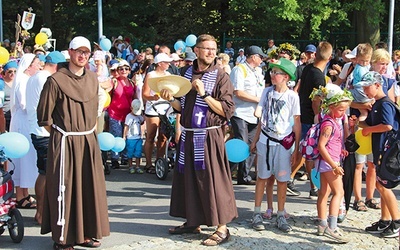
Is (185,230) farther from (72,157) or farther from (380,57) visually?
(380,57)

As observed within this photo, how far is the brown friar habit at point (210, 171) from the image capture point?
6480 millimetres

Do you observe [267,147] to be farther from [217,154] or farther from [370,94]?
[370,94]

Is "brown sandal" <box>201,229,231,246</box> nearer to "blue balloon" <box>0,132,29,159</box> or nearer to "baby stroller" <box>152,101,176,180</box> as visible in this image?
"blue balloon" <box>0,132,29,159</box>

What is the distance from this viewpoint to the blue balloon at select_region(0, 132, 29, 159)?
6.80m

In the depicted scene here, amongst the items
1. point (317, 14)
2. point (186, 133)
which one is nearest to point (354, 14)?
point (317, 14)

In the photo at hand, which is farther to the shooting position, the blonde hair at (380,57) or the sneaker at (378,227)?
the blonde hair at (380,57)

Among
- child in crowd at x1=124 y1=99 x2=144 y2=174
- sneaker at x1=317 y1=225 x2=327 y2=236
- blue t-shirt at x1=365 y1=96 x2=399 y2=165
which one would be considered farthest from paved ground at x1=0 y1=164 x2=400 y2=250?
child in crowd at x1=124 y1=99 x2=144 y2=174

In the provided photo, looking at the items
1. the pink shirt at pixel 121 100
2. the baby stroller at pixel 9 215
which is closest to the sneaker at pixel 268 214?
the baby stroller at pixel 9 215

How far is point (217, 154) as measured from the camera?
21.6ft

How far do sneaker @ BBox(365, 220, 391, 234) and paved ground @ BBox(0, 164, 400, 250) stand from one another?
0.08m

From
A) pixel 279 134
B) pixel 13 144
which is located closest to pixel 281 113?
pixel 279 134

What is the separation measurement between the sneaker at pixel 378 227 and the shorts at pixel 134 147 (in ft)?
15.6

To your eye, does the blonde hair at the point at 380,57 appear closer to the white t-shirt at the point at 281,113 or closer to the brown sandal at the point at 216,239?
the white t-shirt at the point at 281,113

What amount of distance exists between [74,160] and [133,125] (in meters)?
4.66
